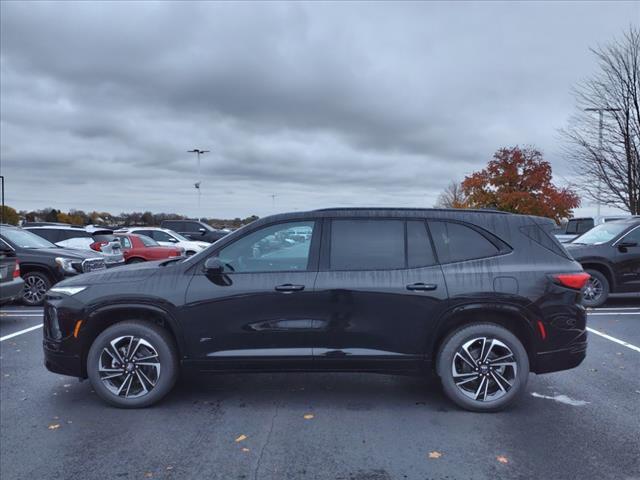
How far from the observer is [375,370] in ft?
15.1

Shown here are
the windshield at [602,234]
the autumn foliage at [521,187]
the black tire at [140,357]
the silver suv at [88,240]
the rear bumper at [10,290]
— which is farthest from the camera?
the autumn foliage at [521,187]

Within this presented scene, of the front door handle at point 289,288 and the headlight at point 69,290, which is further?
the headlight at point 69,290

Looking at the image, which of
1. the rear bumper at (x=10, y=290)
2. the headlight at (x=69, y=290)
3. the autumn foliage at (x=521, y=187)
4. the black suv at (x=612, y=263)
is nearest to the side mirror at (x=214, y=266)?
the headlight at (x=69, y=290)

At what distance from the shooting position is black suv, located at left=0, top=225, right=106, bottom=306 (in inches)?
419

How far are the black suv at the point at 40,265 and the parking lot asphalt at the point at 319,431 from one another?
5.25m

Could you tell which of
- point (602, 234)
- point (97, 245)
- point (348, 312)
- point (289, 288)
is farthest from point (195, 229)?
point (348, 312)

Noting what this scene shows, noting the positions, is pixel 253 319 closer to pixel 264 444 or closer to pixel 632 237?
pixel 264 444

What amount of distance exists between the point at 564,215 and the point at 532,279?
41044mm

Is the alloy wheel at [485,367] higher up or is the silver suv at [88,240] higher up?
the silver suv at [88,240]

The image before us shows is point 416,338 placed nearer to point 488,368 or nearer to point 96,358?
point 488,368

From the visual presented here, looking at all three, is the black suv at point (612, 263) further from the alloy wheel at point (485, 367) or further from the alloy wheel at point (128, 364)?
the alloy wheel at point (128, 364)

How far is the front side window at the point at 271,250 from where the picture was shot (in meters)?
4.68

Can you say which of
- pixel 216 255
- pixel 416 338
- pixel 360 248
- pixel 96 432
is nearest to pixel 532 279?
pixel 416 338

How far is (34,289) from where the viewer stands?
10.8 metres
